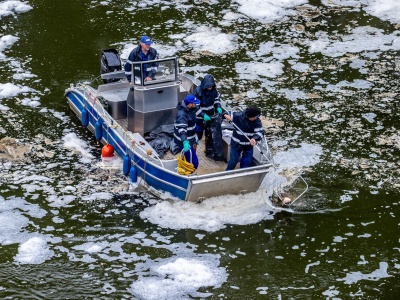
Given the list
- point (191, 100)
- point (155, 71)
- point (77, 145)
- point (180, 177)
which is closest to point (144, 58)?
point (155, 71)

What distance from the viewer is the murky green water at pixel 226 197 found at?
10.8m

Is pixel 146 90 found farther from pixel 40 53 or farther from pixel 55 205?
pixel 40 53

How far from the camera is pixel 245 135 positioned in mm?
12242

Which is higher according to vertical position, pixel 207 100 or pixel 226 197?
pixel 207 100

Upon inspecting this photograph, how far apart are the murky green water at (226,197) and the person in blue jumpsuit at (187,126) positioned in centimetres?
90

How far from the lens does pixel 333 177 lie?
13258mm

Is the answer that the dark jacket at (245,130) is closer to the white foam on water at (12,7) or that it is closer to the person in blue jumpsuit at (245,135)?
the person in blue jumpsuit at (245,135)

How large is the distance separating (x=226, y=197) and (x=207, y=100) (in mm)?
1848

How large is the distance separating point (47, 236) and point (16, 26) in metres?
9.47

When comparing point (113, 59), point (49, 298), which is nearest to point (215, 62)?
point (113, 59)

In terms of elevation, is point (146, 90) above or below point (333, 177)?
above

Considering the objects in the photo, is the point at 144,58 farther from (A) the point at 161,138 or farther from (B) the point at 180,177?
(B) the point at 180,177

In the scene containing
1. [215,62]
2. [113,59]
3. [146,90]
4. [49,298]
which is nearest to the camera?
[49,298]

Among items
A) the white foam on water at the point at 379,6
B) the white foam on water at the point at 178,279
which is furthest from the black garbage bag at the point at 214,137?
the white foam on water at the point at 379,6
